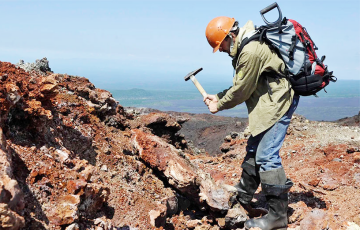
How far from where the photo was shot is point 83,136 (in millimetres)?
4531

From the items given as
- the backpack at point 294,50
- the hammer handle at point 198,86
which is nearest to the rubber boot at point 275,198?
the backpack at point 294,50

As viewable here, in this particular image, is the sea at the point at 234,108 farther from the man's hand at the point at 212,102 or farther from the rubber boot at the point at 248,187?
the man's hand at the point at 212,102

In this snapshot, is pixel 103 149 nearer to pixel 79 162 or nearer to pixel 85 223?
pixel 79 162

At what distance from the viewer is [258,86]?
3824 mm

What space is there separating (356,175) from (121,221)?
4.59 m

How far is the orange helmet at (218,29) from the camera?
374 cm

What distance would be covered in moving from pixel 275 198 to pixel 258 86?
1498 mm

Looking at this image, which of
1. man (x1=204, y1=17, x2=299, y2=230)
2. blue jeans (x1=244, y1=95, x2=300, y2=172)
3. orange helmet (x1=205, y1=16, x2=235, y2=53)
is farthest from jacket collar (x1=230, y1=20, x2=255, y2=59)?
blue jeans (x1=244, y1=95, x2=300, y2=172)

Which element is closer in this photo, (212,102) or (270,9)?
(270,9)

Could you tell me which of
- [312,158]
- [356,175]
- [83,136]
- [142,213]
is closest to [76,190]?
[142,213]

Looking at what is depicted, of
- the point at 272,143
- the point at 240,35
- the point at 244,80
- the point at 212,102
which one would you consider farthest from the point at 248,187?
the point at 240,35

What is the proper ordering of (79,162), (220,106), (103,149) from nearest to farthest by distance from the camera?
(79,162) → (220,106) → (103,149)

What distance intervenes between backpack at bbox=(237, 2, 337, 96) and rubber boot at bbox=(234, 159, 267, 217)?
134 cm

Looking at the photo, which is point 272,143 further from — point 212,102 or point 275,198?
point 212,102
